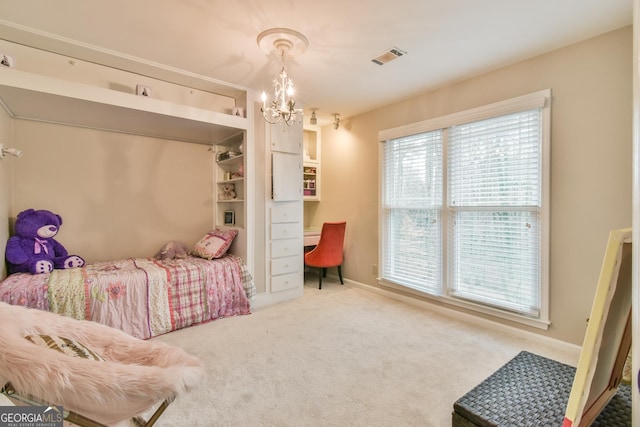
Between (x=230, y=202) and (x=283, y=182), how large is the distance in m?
0.80

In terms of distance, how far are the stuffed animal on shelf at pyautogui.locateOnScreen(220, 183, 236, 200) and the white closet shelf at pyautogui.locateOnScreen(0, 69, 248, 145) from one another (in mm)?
663

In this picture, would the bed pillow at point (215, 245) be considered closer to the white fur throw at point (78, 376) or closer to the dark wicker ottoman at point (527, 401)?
the white fur throw at point (78, 376)

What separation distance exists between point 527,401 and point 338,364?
1319mm

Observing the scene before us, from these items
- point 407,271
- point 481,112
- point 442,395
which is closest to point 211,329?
point 442,395

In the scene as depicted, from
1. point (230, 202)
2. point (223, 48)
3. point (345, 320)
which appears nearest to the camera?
point (223, 48)

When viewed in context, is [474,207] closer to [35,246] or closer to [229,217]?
[229,217]

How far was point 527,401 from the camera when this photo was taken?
1149mm

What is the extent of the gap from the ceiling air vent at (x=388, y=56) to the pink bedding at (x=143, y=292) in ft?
8.19

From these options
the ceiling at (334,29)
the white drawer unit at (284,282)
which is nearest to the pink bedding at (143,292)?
the white drawer unit at (284,282)

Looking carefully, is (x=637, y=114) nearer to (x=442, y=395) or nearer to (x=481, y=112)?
(x=442, y=395)

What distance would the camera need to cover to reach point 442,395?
185cm

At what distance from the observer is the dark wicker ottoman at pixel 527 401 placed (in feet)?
3.43

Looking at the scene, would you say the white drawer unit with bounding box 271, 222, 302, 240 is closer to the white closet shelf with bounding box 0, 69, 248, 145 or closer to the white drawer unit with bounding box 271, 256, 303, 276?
the white drawer unit with bounding box 271, 256, 303, 276

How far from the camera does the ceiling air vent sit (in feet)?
8.29
